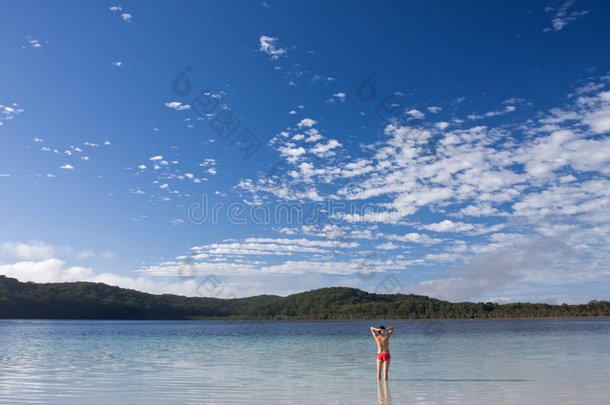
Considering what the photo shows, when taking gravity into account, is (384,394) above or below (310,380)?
above

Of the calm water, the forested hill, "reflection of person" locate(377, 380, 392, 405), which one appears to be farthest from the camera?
the forested hill

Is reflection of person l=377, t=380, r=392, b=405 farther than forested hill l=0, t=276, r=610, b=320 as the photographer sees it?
No

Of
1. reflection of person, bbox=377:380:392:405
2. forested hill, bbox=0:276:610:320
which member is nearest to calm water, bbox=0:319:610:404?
reflection of person, bbox=377:380:392:405

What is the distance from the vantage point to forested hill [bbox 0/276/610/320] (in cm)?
15088

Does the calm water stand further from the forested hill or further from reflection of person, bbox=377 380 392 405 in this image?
the forested hill

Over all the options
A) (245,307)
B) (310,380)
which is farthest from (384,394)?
(245,307)

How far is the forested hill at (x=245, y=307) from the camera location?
495 ft

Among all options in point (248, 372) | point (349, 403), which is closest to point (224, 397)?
point (349, 403)

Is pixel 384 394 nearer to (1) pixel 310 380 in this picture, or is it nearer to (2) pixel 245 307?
(1) pixel 310 380

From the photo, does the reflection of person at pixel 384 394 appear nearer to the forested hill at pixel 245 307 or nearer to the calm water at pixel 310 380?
the calm water at pixel 310 380

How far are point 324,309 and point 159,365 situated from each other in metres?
148

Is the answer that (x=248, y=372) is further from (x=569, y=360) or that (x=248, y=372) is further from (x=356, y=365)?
(x=569, y=360)

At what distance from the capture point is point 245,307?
188250 millimetres

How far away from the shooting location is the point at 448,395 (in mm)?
14031
